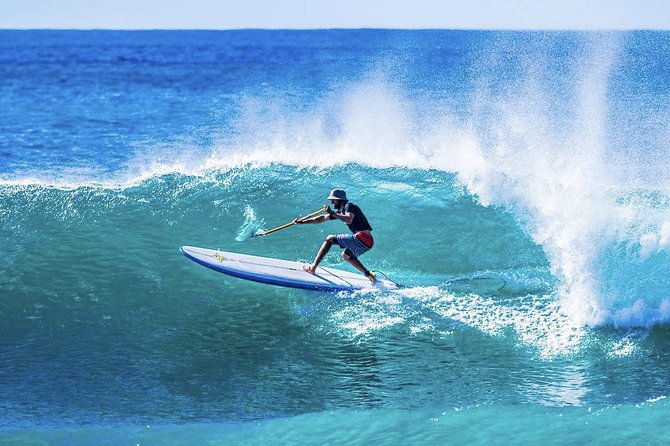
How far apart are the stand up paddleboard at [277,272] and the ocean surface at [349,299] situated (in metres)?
0.24

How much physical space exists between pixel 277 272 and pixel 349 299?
1122 millimetres

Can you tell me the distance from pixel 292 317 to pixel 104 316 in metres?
2.48

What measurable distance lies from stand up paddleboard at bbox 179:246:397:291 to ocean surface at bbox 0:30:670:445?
9.3 inches

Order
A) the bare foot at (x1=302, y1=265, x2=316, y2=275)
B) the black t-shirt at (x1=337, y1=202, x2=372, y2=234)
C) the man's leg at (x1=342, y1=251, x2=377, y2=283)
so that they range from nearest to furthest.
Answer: the black t-shirt at (x1=337, y1=202, x2=372, y2=234) < the man's leg at (x1=342, y1=251, x2=377, y2=283) < the bare foot at (x1=302, y1=265, x2=316, y2=275)

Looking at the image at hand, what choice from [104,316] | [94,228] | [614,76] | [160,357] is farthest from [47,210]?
[614,76]

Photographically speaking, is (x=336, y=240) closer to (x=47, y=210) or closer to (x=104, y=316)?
(x=104, y=316)

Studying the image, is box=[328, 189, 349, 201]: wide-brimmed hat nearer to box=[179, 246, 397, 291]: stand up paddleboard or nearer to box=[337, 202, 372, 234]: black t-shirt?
box=[337, 202, 372, 234]: black t-shirt

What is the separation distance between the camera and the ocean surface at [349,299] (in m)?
8.83

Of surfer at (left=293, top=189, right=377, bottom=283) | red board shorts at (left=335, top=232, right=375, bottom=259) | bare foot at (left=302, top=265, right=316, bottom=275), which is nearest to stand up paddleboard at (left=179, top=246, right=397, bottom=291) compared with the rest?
bare foot at (left=302, top=265, right=316, bottom=275)

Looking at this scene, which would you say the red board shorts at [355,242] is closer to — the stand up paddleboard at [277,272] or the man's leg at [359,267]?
the man's leg at [359,267]

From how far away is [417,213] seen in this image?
14945 millimetres

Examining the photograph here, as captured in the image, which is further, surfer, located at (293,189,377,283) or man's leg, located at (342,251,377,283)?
man's leg, located at (342,251,377,283)

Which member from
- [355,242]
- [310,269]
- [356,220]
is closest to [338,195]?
[356,220]

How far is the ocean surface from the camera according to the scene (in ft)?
29.0
